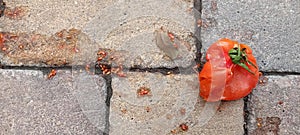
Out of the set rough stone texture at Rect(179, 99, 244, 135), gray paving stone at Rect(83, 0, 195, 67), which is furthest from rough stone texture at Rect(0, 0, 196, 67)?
rough stone texture at Rect(179, 99, 244, 135)

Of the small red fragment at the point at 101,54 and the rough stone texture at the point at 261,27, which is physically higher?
the rough stone texture at the point at 261,27

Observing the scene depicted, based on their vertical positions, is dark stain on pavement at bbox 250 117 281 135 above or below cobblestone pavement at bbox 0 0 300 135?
below

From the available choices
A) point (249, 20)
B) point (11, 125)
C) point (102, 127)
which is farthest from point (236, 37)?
point (11, 125)

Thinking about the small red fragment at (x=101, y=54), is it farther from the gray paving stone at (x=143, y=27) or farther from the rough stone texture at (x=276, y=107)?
the rough stone texture at (x=276, y=107)

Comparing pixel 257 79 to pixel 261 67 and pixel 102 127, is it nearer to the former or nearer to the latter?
pixel 261 67

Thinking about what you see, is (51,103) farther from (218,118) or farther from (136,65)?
(218,118)

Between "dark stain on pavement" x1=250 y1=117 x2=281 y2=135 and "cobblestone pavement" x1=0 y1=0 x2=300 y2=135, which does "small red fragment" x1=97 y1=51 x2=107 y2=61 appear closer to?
"cobblestone pavement" x1=0 y1=0 x2=300 y2=135

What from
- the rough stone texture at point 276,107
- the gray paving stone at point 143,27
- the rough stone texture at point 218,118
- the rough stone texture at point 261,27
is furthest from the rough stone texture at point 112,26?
the rough stone texture at point 276,107
